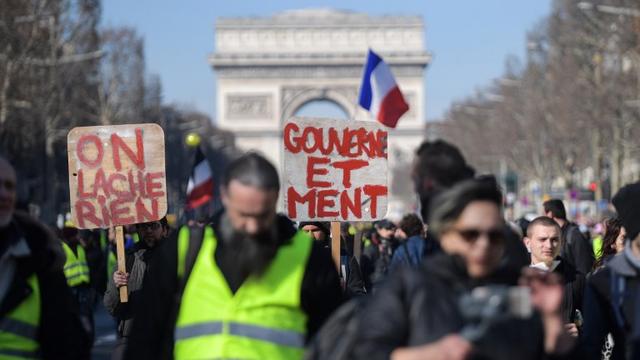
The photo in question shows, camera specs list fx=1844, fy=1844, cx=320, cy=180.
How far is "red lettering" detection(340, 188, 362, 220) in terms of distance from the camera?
32.6 feet

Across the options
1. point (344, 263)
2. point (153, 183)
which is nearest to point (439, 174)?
point (153, 183)

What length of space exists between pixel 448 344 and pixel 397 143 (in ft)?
403

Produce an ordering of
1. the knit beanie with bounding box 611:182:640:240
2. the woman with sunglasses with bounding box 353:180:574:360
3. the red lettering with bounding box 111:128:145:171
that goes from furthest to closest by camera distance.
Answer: the red lettering with bounding box 111:128:145:171
the knit beanie with bounding box 611:182:640:240
the woman with sunglasses with bounding box 353:180:574:360

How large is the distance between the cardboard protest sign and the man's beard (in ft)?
11.3

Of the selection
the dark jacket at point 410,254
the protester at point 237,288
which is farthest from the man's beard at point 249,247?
the dark jacket at point 410,254

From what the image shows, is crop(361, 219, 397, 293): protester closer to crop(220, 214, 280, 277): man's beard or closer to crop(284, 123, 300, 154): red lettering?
crop(284, 123, 300, 154): red lettering

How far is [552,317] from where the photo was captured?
5.11 meters

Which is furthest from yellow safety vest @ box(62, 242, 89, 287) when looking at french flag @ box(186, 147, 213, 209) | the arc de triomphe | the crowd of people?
the arc de triomphe

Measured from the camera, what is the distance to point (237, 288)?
6.05 meters

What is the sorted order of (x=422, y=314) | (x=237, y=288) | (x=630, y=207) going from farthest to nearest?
(x=630, y=207)
(x=237, y=288)
(x=422, y=314)

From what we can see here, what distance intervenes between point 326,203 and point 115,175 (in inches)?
45.5

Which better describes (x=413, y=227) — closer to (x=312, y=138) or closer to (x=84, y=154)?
(x=312, y=138)

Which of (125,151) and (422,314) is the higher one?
(125,151)

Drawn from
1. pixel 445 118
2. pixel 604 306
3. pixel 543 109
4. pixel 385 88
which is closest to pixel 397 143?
pixel 445 118
